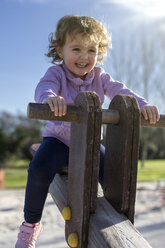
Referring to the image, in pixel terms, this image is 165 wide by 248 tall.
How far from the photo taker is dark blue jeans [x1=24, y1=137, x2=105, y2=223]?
1456 millimetres

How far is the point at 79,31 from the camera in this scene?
1779 millimetres

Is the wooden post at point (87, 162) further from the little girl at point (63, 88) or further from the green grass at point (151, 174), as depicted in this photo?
the green grass at point (151, 174)

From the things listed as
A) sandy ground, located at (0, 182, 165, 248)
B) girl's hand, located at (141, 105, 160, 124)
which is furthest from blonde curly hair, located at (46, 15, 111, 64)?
sandy ground, located at (0, 182, 165, 248)

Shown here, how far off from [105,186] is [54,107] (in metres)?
0.44

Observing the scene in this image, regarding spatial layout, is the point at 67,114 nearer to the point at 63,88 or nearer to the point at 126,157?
the point at 126,157

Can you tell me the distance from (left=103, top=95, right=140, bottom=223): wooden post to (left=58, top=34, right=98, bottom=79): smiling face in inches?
21.4

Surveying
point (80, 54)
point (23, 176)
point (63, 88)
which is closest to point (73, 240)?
point (63, 88)

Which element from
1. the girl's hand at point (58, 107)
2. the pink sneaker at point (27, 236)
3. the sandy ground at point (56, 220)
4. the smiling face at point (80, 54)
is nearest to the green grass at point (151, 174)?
the sandy ground at point (56, 220)

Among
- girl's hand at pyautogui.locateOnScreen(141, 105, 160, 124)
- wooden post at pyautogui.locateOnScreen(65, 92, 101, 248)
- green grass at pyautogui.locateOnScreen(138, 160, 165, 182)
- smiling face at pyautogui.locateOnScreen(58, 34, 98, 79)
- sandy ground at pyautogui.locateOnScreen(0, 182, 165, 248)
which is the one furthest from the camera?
green grass at pyautogui.locateOnScreen(138, 160, 165, 182)

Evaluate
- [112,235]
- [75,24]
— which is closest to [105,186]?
[112,235]

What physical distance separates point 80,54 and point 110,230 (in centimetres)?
100

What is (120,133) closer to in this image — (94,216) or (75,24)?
A: (94,216)

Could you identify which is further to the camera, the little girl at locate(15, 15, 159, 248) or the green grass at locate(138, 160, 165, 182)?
the green grass at locate(138, 160, 165, 182)

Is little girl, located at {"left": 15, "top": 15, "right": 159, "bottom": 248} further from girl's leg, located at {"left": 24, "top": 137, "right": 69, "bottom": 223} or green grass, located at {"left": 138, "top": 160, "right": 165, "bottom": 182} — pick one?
green grass, located at {"left": 138, "top": 160, "right": 165, "bottom": 182}
